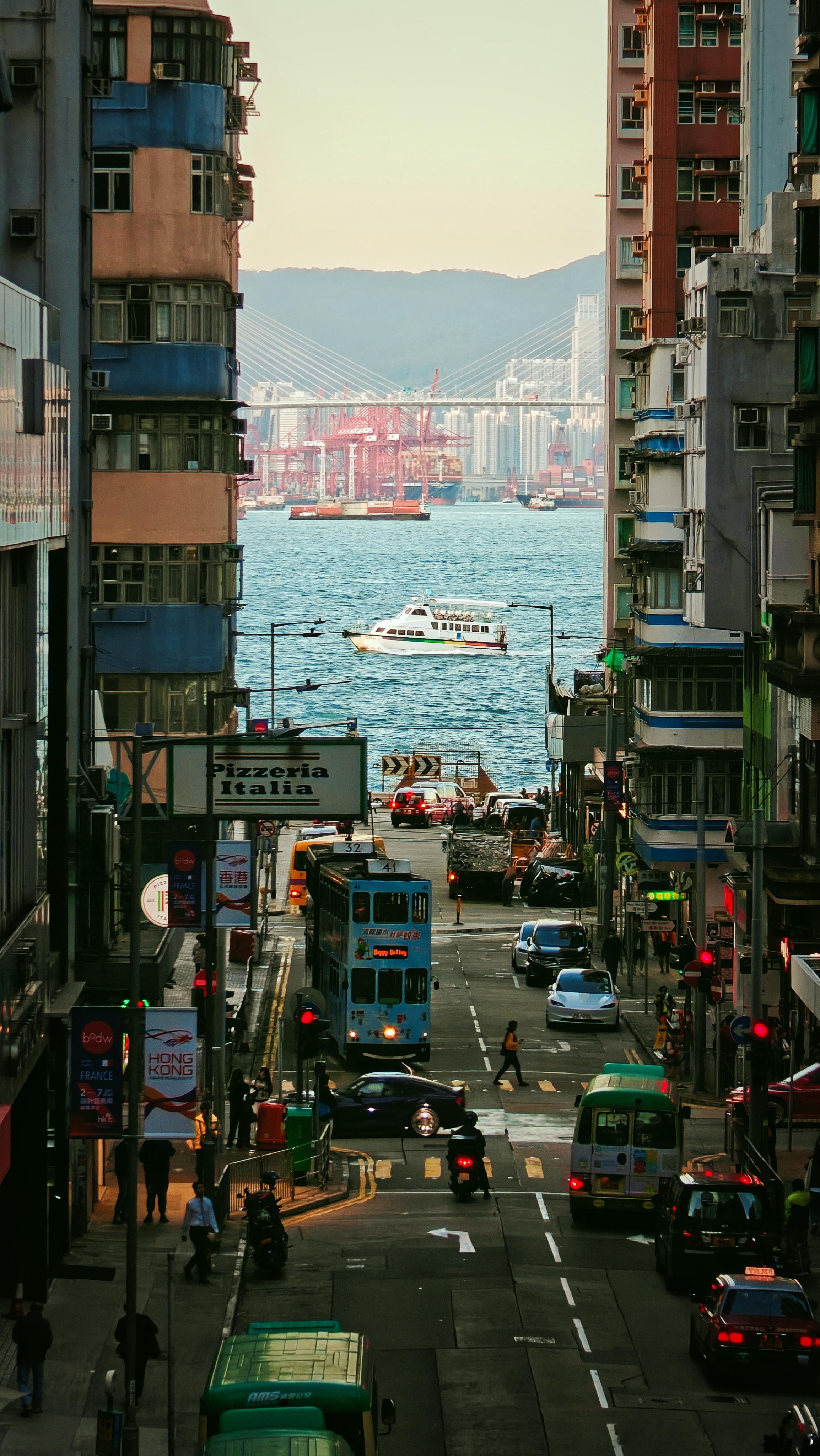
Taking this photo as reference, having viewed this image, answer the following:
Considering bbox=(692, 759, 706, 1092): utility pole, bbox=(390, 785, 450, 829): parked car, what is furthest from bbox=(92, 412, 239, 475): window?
bbox=(390, 785, 450, 829): parked car

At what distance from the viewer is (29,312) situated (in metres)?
24.9

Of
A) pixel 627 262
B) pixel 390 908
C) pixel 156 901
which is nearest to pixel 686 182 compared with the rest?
pixel 627 262

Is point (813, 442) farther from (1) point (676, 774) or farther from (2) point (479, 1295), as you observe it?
(1) point (676, 774)

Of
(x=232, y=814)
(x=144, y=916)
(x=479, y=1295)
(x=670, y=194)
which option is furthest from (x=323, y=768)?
(x=670, y=194)

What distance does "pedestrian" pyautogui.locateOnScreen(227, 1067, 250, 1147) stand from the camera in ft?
126

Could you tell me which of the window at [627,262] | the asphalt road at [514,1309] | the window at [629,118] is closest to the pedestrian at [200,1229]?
the asphalt road at [514,1309]

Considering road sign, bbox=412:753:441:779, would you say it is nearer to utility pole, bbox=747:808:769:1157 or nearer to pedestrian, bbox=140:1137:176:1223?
utility pole, bbox=747:808:769:1157

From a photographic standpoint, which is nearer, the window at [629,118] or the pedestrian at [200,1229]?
the pedestrian at [200,1229]

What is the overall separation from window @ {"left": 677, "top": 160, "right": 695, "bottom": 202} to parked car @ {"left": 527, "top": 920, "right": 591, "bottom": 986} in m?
31.7

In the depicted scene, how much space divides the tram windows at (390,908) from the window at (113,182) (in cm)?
1962

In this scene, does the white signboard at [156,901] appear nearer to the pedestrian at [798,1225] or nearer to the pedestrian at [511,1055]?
the pedestrian at [511,1055]

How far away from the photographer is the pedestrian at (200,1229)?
2950 centimetres

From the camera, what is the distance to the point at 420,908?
45344 mm

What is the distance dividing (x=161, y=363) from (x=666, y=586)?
16805 mm
